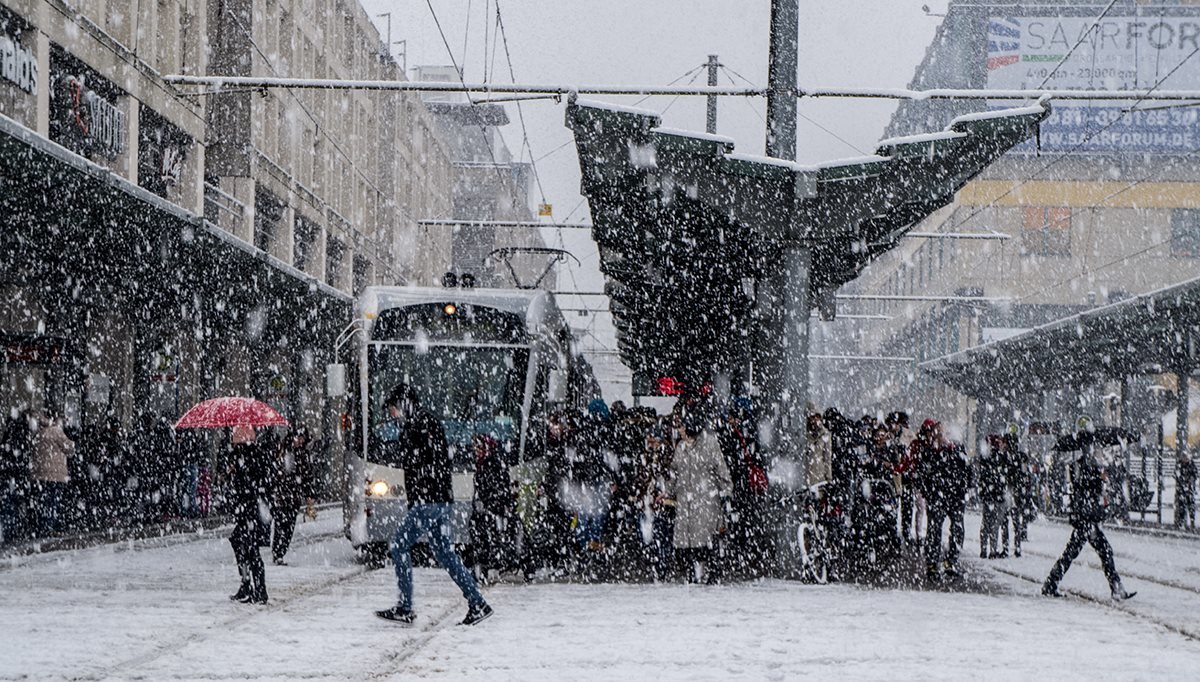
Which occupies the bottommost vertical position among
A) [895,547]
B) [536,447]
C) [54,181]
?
[895,547]

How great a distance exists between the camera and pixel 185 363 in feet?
98.1

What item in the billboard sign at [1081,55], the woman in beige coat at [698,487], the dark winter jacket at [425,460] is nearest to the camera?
the dark winter jacket at [425,460]

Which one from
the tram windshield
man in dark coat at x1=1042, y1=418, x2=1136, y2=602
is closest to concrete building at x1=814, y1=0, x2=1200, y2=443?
the tram windshield

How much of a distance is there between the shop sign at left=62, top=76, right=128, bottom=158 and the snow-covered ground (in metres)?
13.1

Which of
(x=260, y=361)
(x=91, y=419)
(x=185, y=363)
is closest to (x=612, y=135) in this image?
(x=91, y=419)

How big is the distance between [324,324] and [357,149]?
19072 millimetres

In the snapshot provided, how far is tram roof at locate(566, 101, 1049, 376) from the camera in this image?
39.9ft

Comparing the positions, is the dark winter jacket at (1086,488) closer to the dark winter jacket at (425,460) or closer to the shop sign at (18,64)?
the dark winter jacket at (425,460)

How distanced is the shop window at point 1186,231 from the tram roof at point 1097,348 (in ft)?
85.2

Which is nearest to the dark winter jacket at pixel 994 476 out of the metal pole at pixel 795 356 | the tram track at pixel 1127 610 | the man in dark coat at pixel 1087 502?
the tram track at pixel 1127 610

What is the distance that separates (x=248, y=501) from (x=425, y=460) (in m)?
1.92

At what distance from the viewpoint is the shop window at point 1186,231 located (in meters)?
62.8

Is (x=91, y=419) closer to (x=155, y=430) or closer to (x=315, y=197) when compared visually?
(x=155, y=430)

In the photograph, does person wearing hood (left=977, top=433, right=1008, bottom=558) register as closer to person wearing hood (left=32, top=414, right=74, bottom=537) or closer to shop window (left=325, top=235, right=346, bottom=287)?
person wearing hood (left=32, top=414, right=74, bottom=537)
